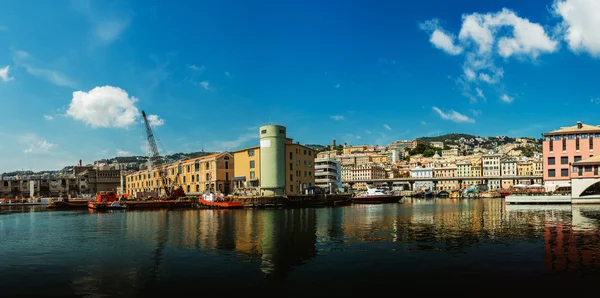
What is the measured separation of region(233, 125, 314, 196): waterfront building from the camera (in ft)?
319

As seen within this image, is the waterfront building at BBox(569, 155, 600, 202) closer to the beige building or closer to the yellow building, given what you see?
the beige building

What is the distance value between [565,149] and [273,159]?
58789mm

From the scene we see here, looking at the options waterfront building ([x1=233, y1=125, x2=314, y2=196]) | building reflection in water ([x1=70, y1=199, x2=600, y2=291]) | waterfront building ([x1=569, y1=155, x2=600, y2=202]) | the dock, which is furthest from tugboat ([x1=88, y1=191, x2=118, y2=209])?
waterfront building ([x1=569, y1=155, x2=600, y2=202])

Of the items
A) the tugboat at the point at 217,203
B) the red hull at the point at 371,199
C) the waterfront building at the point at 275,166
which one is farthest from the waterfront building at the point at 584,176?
the tugboat at the point at 217,203

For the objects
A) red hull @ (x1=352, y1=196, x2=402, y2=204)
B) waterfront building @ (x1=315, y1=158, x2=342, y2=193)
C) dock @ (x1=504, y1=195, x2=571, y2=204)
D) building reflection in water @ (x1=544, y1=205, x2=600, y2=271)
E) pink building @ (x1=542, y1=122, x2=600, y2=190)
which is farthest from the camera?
waterfront building @ (x1=315, y1=158, x2=342, y2=193)

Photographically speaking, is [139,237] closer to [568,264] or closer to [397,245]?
[397,245]

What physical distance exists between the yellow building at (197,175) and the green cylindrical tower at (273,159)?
17142 mm

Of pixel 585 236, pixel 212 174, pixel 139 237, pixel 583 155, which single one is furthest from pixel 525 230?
pixel 212 174

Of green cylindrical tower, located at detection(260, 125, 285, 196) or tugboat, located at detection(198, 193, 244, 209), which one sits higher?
green cylindrical tower, located at detection(260, 125, 285, 196)

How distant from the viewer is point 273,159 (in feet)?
319

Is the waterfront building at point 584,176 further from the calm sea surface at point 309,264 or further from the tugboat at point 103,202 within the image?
the tugboat at point 103,202

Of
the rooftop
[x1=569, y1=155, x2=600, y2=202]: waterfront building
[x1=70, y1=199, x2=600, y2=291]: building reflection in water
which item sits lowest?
[x1=70, y1=199, x2=600, y2=291]: building reflection in water

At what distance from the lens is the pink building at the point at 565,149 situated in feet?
265

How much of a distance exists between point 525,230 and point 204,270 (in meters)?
28.7
